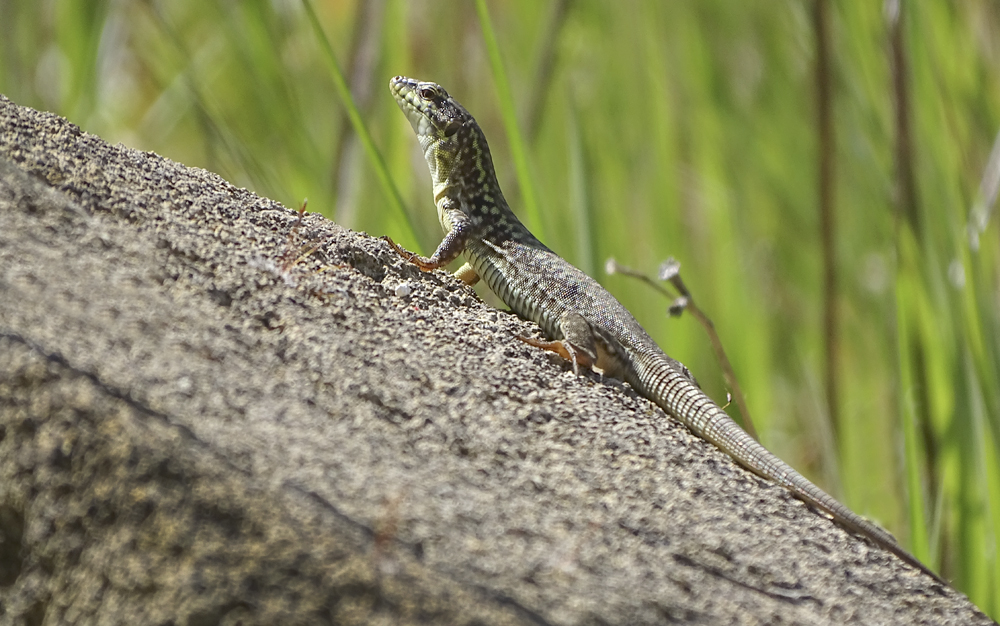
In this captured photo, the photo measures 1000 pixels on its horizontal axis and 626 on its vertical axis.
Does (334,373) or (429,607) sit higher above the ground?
(334,373)

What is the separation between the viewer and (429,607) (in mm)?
1430

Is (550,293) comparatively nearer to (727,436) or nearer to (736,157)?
(727,436)

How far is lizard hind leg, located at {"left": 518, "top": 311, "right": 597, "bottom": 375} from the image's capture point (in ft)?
9.28

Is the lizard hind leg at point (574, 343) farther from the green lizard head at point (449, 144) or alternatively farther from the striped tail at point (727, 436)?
the green lizard head at point (449, 144)

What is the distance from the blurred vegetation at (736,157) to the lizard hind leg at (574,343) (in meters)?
0.50

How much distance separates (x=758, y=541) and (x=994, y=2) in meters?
4.21

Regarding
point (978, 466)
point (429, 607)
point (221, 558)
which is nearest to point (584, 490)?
point (429, 607)

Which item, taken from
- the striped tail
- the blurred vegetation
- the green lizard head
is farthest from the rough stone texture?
the green lizard head

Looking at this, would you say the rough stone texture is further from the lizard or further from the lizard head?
the lizard head

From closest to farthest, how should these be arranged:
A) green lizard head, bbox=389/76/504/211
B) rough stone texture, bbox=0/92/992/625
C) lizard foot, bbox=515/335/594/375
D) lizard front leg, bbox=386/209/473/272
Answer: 1. rough stone texture, bbox=0/92/992/625
2. lizard foot, bbox=515/335/594/375
3. lizard front leg, bbox=386/209/473/272
4. green lizard head, bbox=389/76/504/211

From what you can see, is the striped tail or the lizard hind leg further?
the lizard hind leg

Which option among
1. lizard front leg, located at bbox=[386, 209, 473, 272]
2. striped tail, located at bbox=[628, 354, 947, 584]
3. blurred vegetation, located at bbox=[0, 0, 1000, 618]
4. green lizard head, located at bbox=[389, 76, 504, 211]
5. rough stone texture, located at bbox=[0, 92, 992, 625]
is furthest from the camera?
green lizard head, located at bbox=[389, 76, 504, 211]

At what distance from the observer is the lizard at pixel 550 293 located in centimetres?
257

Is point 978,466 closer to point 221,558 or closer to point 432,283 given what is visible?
point 432,283
